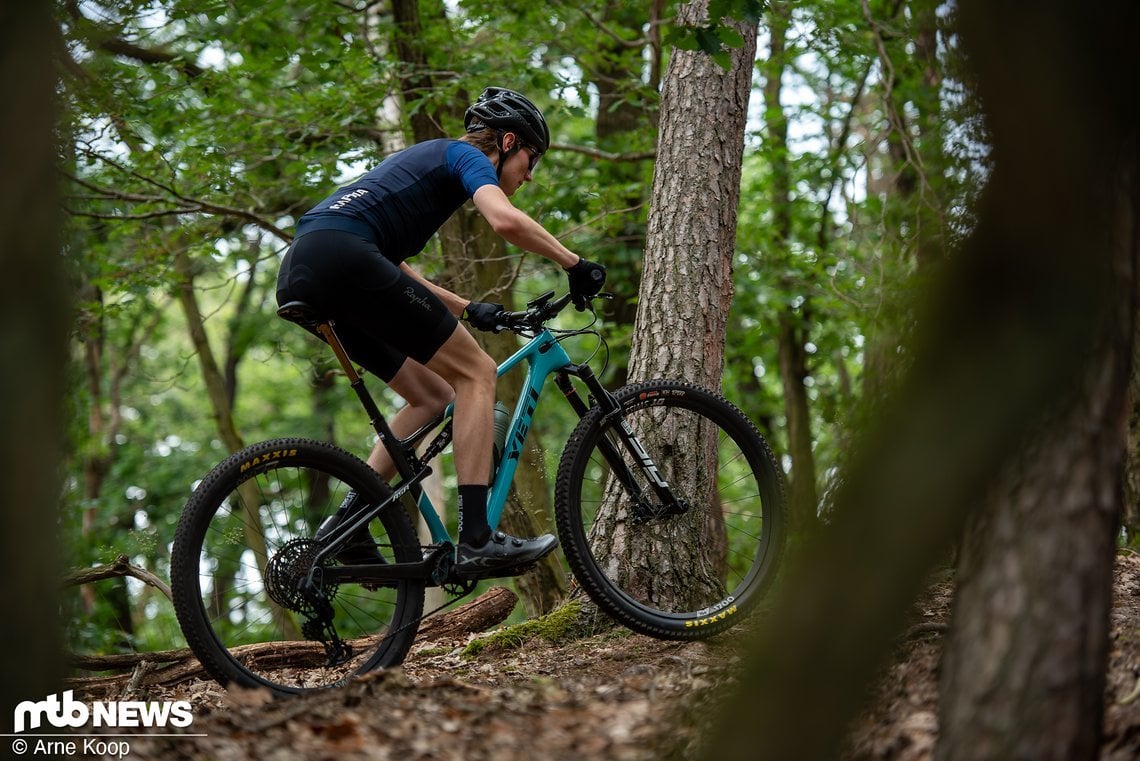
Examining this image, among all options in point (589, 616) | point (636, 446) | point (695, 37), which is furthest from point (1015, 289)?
point (589, 616)

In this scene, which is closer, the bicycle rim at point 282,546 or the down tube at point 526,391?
the bicycle rim at point 282,546

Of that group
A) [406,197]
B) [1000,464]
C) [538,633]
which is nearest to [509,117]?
[406,197]

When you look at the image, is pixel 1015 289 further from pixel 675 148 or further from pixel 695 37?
pixel 675 148

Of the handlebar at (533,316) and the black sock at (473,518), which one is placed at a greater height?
the handlebar at (533,316)

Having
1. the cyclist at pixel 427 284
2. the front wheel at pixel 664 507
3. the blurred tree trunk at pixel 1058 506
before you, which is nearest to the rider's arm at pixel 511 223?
the cyclist at pixel 427 284

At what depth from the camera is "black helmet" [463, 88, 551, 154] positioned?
13.8ft

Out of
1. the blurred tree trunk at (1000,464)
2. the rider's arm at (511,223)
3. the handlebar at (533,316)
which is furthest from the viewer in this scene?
the handlebar at (533,316)

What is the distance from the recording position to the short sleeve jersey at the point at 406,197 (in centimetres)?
396

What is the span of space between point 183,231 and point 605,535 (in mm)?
4828

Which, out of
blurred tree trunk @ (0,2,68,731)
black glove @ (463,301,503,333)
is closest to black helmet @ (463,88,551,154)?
black glove @ (463,301,503,333)

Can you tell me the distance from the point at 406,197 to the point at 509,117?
567 mm

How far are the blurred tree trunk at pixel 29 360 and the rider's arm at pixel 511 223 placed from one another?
177 cm

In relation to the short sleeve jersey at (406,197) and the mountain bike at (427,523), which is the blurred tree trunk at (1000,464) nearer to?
the mountain bike at (427,523)
